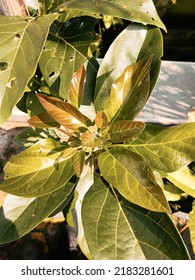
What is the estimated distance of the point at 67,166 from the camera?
2.82ft

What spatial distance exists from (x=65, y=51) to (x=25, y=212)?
0.47 meters

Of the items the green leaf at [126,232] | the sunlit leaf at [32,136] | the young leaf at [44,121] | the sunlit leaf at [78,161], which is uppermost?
the young leaf at [44,121]

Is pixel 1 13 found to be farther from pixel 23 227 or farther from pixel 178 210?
pixel 178 210

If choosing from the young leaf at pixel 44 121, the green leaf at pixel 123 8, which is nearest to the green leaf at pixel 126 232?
the young leaf at pixel 44 121

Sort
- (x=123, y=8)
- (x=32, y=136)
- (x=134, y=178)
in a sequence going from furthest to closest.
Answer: (x=32, y=136) < (x=123, y=8) < (x=134, y=178)

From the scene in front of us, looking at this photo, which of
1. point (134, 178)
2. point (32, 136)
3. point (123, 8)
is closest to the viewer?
point (134, 178)

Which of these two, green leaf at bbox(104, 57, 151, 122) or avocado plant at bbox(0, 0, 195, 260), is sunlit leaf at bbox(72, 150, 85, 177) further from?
green leaf at bbox(104, 57, 151, 122)

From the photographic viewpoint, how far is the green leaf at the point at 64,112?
0.75m

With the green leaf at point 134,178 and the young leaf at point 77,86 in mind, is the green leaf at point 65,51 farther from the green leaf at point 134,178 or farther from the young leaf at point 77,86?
the green leaf at point 134,178

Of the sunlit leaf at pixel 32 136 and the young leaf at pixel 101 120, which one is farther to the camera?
the sunlit leaf at pixel 32 136

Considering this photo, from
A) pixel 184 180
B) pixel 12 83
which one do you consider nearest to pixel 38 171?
pixel 12 83

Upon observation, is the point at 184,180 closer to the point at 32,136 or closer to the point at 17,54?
the point at 32,136

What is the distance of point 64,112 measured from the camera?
784 millimetres

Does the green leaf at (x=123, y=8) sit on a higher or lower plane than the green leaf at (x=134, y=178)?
higher
